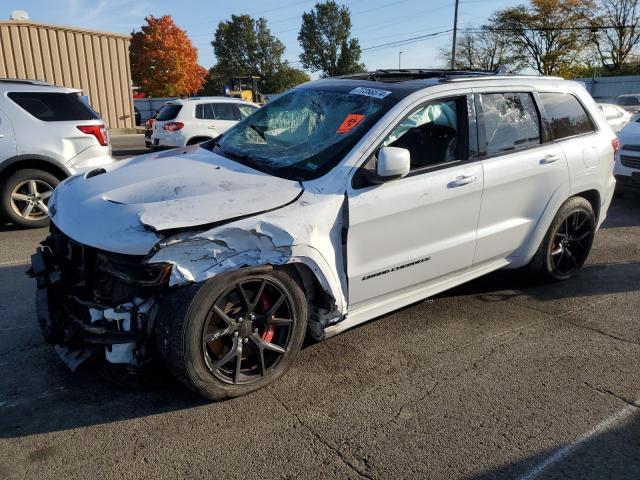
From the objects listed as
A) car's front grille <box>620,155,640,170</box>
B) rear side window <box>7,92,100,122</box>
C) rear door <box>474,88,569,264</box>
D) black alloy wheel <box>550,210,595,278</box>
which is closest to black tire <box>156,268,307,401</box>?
rear door <box>474,88,569,264</box>

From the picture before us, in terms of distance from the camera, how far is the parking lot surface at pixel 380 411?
2.57 meters

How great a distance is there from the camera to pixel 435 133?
3.83 meters

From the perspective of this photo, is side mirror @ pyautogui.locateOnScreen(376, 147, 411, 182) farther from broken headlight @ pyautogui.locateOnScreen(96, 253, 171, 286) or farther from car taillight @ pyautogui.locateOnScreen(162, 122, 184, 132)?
car taillight @ pyautogui.locateOnScreen(162, 122, 184, 132)

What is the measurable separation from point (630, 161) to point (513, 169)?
5375 mm

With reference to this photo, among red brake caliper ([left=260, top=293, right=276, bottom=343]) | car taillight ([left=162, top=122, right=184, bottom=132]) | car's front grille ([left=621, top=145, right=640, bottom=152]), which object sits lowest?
red brake caliper ([left=260, top=293, right=276, bottom=343])

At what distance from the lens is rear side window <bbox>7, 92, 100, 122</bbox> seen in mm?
6770

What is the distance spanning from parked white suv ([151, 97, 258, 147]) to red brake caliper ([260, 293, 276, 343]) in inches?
395

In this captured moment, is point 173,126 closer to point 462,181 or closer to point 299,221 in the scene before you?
point 462,181

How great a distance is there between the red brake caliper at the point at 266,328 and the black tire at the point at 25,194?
16.4ft

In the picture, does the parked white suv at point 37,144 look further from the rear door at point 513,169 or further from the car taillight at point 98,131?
the rear door at point 513,169

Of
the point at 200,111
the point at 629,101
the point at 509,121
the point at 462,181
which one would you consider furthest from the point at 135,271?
the point at 629,101

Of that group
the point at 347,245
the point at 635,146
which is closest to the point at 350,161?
the point at 347,245

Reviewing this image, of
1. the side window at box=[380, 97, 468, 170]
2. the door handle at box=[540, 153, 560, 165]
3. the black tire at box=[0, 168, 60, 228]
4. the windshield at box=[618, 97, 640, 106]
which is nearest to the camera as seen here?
the side window at box=[380, 97, 468, 170]

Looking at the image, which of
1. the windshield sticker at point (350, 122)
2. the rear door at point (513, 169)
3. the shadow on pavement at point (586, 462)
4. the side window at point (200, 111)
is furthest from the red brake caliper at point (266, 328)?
the side window at point (200, 111)
